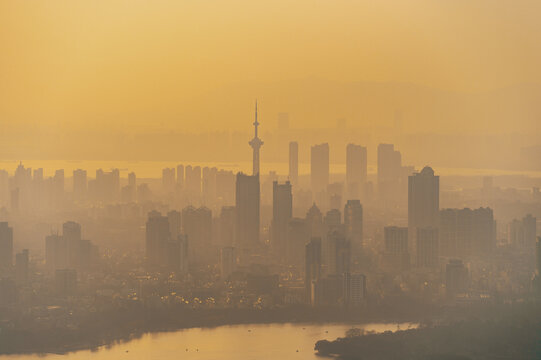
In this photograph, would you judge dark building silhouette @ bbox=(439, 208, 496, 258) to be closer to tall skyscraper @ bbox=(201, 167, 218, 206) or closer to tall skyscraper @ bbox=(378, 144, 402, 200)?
tall skyscraper @ bbox=(378, 144, 402, 200)

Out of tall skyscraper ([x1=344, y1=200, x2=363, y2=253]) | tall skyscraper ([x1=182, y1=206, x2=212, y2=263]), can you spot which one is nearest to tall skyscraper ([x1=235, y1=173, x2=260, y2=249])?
tall skyscraper ([x1=182, y1=206, x2=212, y2=263])

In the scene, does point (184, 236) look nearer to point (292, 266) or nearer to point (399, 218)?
point (292, 266)

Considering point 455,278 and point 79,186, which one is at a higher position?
point 79,186

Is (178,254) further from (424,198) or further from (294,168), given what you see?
(424,198)

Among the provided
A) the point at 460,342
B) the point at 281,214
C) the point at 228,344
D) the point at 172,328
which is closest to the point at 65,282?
the point at 172,328

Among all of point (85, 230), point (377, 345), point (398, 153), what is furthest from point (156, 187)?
point (377, 345)

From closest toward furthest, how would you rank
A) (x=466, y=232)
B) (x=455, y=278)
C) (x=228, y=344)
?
1. (x=228, y=344)
2. (x=455, y=278)
3. (x=466, y=232)

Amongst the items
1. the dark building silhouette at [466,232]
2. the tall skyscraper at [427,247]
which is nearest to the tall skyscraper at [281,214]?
the tall skyscraper at [427,247]

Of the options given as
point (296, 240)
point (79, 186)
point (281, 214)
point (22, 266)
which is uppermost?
point (79, 186)
